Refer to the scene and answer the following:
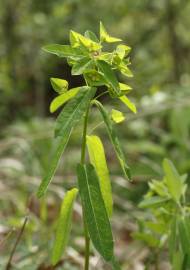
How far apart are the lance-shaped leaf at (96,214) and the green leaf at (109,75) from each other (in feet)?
0.44

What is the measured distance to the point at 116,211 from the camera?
1992 millimetres

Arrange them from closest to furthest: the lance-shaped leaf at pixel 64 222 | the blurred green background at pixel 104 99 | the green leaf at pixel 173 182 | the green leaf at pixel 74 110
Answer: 1. the green leaf at pixel 74 110
2. the lance-shaped leaf at pixel 64 222
3. the green leaf at pixel 173 182
4. the blurred green background at pixel 104 99

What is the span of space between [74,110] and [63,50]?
0.09 metres

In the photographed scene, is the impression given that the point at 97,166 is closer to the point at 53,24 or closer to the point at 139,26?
the point at 53,24

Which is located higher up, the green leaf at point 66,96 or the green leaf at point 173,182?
the green leaf at point 66,96

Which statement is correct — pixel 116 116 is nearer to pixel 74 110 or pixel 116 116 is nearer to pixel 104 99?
pixel 74 110

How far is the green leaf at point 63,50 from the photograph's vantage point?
769mm

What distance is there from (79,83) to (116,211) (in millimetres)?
3525

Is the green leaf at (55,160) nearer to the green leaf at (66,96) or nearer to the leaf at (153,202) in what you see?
the green leaf at (66,96)

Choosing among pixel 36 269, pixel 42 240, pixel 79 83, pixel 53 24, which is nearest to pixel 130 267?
pixel 42 240

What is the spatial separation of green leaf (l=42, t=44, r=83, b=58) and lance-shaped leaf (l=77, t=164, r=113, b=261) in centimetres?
17

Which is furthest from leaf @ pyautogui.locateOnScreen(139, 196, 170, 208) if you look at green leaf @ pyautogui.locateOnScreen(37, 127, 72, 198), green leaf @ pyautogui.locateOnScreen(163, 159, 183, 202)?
green leaf @ pyautogui.locateOnScreen(37, 127, 72, 198)

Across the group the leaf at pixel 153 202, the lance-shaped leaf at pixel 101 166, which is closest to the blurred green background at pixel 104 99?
the leaf at pixel 153 202

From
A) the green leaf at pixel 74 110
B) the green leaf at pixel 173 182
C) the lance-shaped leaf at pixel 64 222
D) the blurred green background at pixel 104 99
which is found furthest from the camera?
the blurred green background at pixel 104 99
